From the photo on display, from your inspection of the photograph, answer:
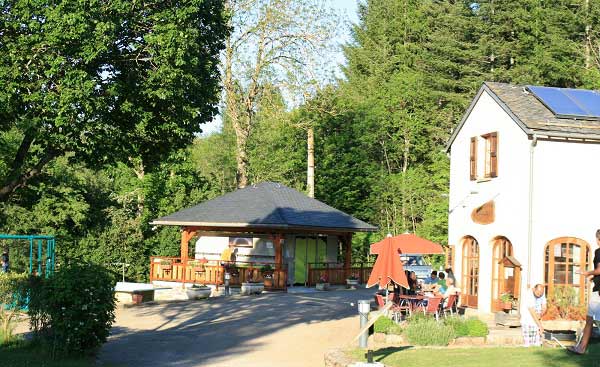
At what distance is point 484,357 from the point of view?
13484 millimetres

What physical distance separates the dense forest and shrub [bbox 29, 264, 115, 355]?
378 cm

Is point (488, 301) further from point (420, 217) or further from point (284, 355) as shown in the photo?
point (420, 217)

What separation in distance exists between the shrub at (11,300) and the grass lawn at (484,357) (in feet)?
23.0

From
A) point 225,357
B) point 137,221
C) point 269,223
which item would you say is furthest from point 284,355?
point 137,221

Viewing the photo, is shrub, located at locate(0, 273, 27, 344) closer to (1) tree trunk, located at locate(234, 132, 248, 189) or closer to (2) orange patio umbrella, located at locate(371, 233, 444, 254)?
(2) orange patio umbrella, located at locate(371, 233, 444, 254)

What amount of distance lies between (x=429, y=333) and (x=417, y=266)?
62.1ft

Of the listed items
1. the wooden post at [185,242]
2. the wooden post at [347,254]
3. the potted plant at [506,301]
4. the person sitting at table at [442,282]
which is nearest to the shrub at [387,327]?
the person sitting at table at [442,282]

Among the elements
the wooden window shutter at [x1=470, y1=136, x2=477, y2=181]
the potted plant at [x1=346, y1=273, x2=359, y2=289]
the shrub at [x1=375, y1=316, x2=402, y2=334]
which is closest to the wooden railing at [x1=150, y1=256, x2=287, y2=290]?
the potted plant at [x1=346, y1=273, x2=359, y2=289]

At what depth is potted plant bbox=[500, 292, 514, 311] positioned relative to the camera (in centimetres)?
2144

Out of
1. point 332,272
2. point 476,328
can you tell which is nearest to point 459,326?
point 476,328

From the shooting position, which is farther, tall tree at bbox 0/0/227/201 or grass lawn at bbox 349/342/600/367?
tall tree at bbox 0/0/227/201

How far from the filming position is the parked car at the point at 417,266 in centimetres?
3396

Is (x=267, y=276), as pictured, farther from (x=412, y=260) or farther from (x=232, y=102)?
(x=232, y=102)

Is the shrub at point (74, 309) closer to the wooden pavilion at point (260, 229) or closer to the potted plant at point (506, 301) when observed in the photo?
the potted plant at point (506, 301)
